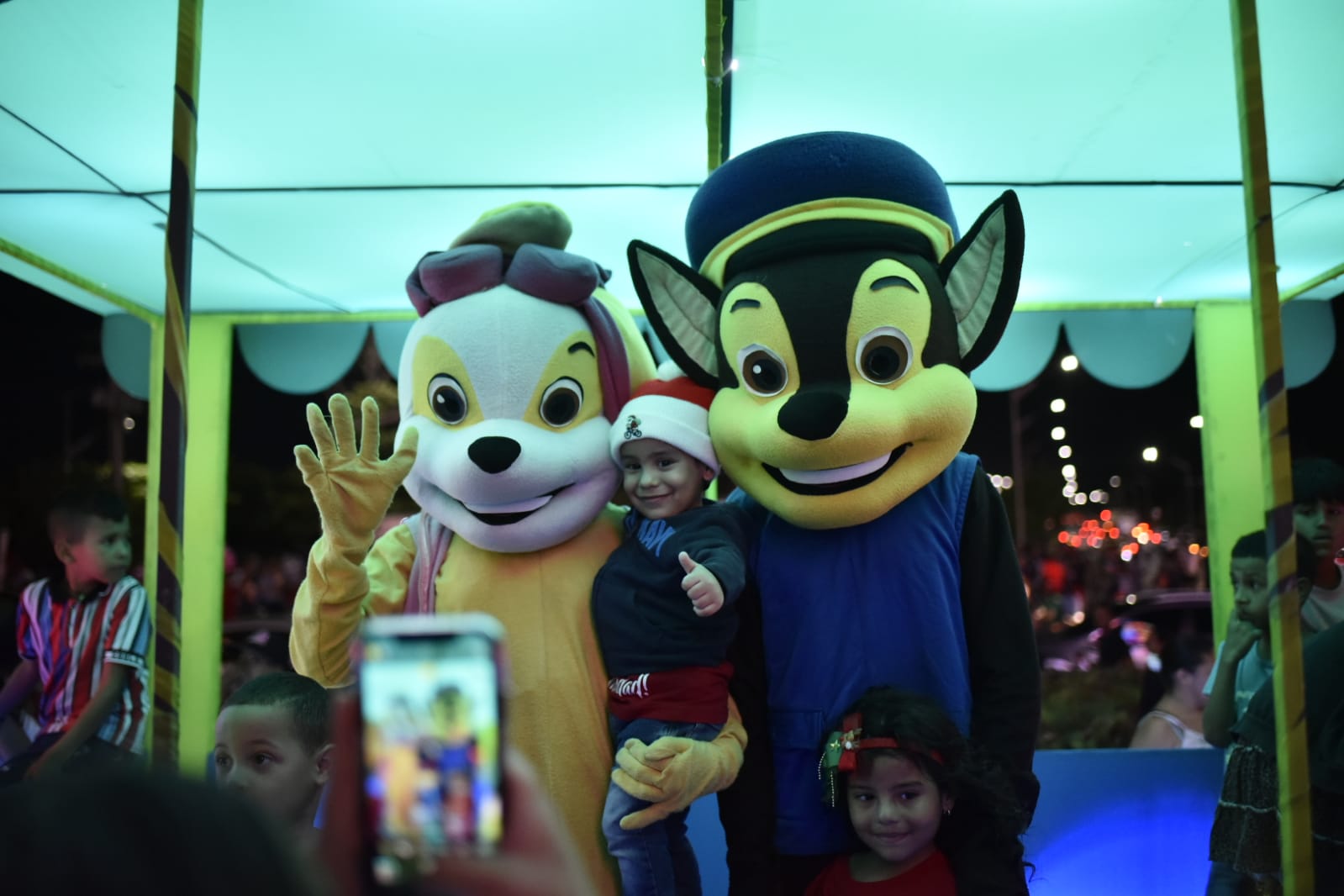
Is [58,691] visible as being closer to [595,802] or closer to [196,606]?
[196,606]

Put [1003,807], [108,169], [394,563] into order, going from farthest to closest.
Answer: [108,169] → [394,563] → [1003,807]

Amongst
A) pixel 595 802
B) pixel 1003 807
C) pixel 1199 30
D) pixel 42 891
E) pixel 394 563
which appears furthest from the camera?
pixel 1199 30

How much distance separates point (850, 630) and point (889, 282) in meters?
0.68

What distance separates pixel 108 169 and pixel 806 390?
8.81 feet

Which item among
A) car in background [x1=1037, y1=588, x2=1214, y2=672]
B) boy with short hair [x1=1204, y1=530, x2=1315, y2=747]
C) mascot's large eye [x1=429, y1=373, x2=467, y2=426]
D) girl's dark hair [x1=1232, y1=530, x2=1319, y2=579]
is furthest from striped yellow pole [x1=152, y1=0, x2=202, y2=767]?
car in background [x1=1037, y1=588, x2=1214, y2=672]

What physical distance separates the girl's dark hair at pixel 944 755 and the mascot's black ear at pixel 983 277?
696mm

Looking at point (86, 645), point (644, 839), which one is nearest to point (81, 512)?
point (86, 645)

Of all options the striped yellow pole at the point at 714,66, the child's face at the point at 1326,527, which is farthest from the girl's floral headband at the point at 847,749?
the child's face at the point at 1326,527

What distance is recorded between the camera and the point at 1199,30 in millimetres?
2838

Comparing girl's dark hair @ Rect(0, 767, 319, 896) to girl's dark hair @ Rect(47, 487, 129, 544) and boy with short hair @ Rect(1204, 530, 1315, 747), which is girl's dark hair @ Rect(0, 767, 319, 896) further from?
girl's dark hair @ Rect(47, 487, 129, 544)

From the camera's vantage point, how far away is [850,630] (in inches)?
87.7

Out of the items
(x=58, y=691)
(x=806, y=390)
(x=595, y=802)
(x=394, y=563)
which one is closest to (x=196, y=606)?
(x=58, y=691)

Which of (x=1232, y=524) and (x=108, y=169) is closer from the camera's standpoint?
(x=108, y=169)

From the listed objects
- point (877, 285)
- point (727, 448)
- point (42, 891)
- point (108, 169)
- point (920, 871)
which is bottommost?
point (920, 871)
